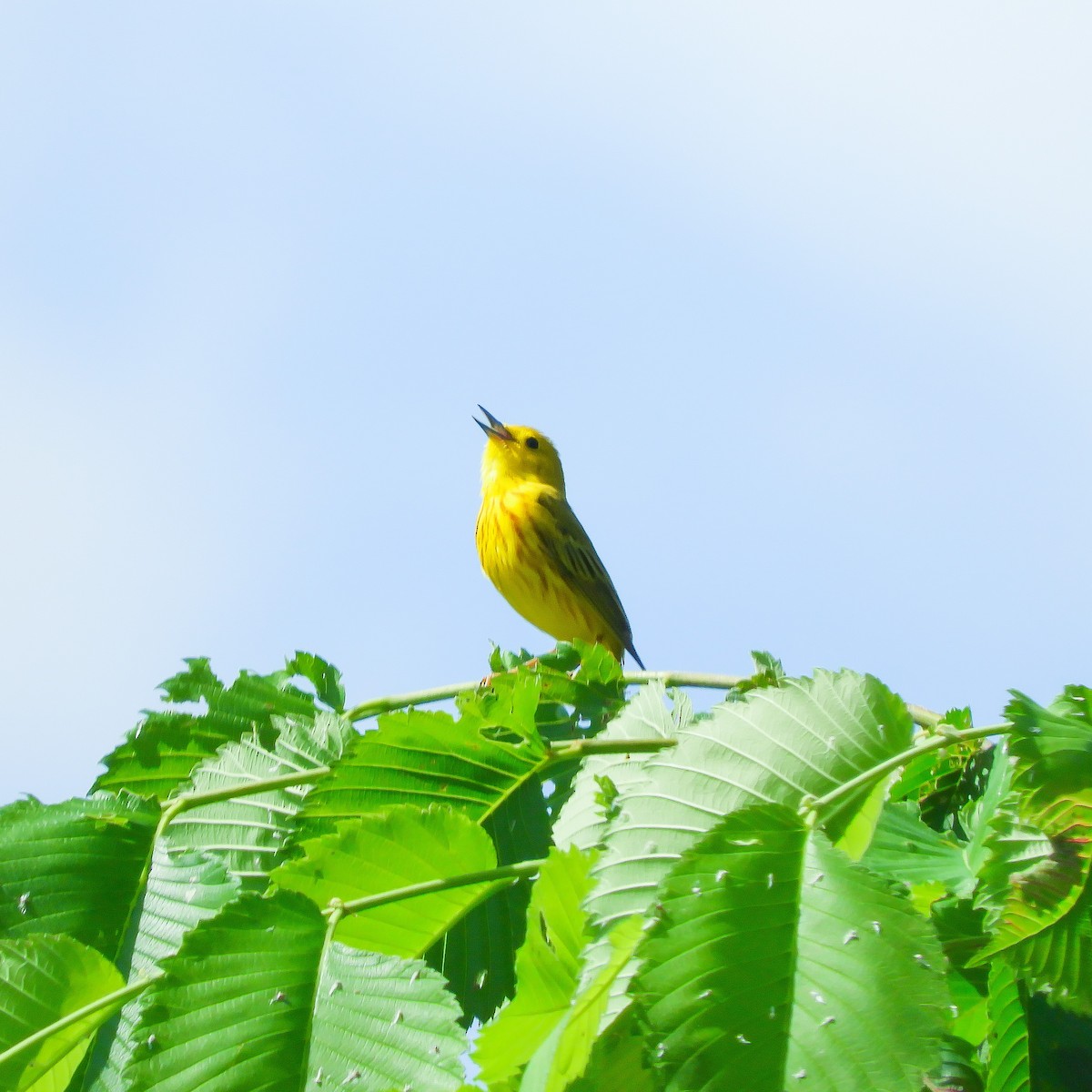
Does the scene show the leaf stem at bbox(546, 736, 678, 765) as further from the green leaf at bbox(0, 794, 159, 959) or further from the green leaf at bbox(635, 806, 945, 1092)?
the green leaf at bbox(0, 794, 159, 959)

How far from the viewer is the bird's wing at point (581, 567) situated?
9469 millimetres

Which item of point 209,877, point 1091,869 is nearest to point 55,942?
point 209,877

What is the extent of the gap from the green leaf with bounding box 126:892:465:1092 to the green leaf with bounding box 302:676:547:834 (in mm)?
449

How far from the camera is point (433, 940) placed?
1.59 meters

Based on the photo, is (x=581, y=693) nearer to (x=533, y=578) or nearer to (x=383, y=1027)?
(x=383, y=1027)

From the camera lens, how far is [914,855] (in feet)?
6.62

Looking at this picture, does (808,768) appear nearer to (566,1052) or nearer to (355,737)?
(566,1052)

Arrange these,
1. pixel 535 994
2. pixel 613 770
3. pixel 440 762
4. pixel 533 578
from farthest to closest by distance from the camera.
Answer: pixel 533 578
pixel 440 762
pixel 613 770
pixel 535 994

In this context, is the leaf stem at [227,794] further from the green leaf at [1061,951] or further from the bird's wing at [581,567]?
the bird's wing at [581,567]

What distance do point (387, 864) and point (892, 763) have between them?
2.05 ft

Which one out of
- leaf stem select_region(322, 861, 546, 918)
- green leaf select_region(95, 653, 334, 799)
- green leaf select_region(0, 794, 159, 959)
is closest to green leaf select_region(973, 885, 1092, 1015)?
leaf stem select_region(322, 861, 546, 918)

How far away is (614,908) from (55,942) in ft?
2.30

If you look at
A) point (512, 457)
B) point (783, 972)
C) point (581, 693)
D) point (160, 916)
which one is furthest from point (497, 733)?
point (512, 457)

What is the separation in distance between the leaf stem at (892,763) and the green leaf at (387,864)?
1.40 feet
